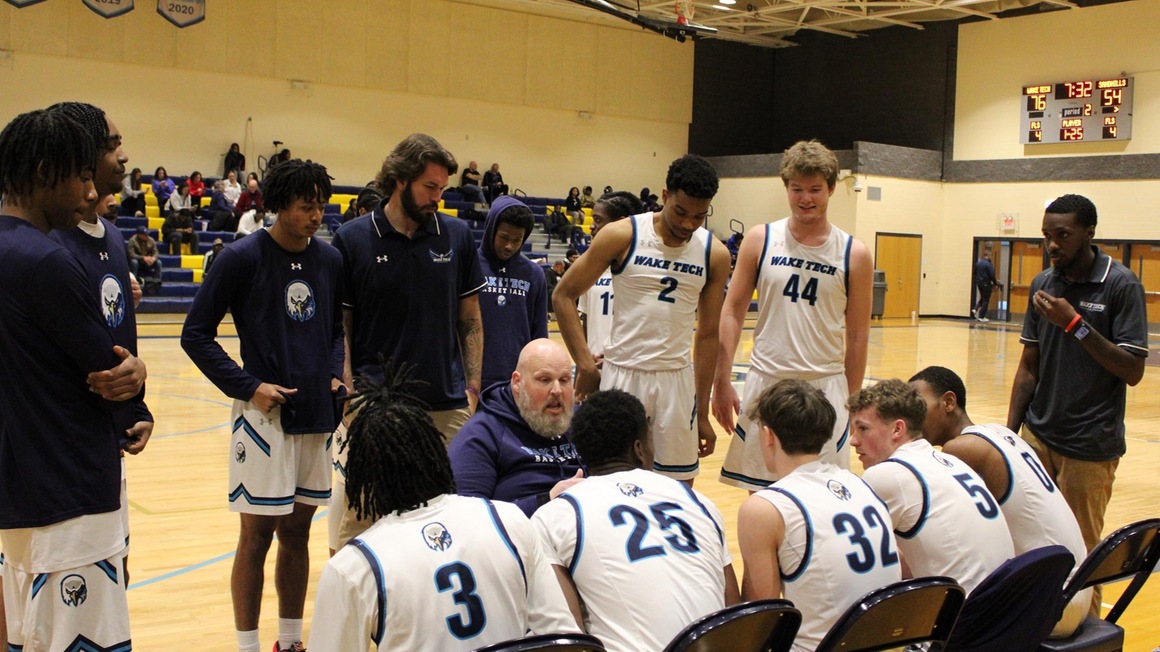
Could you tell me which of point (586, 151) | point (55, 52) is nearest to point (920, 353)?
point (586, 151)

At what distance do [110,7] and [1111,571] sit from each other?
22257 mm

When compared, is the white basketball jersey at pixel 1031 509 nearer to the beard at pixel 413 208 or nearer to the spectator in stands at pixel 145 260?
the beard at pixel 413 208

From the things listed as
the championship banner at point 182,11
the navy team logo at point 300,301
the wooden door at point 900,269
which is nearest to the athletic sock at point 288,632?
the navy team logo at point 300,301

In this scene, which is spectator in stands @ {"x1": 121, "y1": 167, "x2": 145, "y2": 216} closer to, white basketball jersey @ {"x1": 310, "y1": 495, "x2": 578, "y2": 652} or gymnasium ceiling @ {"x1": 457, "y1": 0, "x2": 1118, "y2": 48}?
gymnasium ceiling @ {"x1": 457, "y1": 0, "x2": 1118, "y2": 48}

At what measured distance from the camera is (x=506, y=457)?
3533 mm

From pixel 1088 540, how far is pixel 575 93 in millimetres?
24229

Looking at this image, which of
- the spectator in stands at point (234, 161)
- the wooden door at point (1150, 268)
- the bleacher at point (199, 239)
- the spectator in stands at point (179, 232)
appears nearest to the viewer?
the bleacher at point (199, 239)

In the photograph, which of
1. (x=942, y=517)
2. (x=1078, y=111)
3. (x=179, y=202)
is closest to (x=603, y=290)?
(x=942, y=517)

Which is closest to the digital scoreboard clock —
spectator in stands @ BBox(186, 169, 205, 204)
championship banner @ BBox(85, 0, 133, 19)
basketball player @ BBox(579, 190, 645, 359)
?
spectator in stands @ BBox(186, 169, 205, 204)

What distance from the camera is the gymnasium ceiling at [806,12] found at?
24.9 metres

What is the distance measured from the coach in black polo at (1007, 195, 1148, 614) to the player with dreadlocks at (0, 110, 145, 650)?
3.50 meters

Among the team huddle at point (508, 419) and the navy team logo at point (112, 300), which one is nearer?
the team huddle at point (508, 419)

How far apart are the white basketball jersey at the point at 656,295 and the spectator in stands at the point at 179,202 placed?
1771 cm

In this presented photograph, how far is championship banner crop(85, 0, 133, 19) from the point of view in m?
21.3
